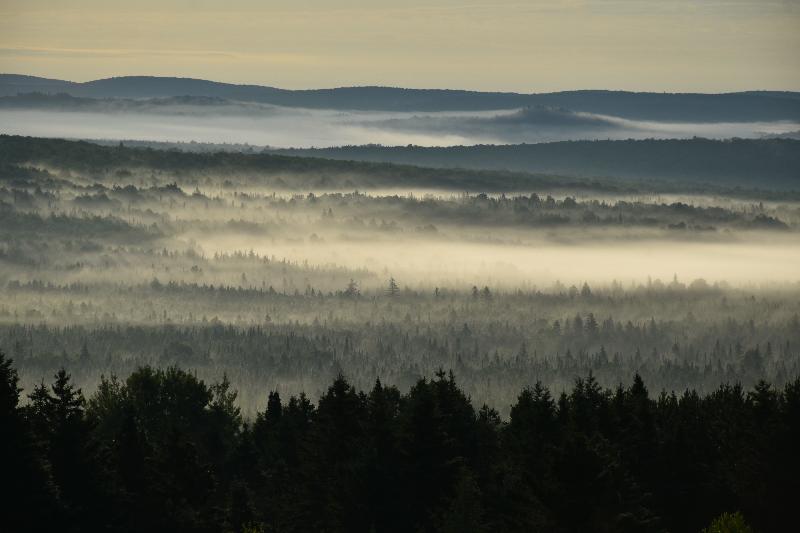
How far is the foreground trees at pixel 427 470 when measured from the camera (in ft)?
241

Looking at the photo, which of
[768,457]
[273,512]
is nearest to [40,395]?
[273,512]

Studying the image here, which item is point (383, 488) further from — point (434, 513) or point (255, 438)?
point (255, 438)

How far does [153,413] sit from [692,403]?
64.3 m

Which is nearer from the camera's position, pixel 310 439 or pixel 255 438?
pixel 310 439

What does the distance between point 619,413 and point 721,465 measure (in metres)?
10.5

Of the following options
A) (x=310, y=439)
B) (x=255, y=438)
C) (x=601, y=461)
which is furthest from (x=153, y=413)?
(x=601, y=461)

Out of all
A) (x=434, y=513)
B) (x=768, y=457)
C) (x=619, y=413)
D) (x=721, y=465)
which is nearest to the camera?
(x=434, y=513)

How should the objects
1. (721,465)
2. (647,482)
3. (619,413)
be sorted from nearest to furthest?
(647,482) → (721,465) → (619,413)

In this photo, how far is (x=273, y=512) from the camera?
127500 millimetres

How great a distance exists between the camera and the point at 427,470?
9775cm

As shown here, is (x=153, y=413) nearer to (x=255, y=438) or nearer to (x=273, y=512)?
(x=255, y=438)

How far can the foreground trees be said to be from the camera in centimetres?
7350

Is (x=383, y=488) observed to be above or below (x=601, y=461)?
below

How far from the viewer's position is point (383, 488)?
96.9 meters
